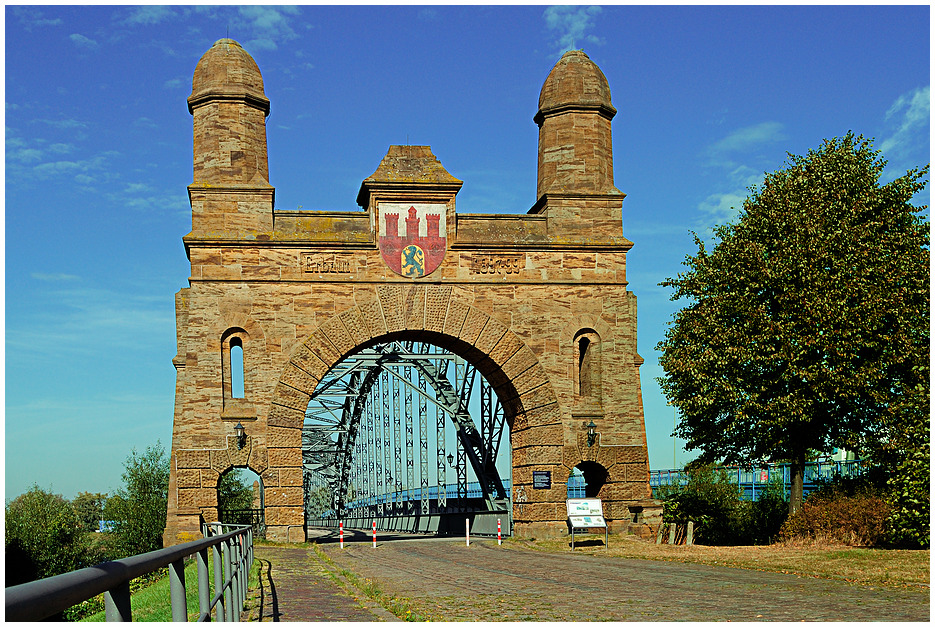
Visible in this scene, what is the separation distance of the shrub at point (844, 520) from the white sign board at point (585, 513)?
4044 mm

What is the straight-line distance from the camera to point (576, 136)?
2761cm

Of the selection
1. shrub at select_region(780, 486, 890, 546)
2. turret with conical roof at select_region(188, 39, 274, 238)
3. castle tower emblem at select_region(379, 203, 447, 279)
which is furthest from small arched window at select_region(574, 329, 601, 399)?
turret with conical roof at select_region(188, 39, 274, 238)

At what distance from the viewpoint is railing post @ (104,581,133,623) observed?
291cm

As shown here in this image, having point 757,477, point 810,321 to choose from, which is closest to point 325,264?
point 810,321

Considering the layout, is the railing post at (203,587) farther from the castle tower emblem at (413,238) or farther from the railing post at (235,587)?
the castle tower emblem at (413,238)

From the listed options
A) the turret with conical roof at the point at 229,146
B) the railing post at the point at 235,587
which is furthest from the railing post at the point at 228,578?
the turret with conical roof at the point at 229,146

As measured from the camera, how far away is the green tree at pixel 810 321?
21.7 metres

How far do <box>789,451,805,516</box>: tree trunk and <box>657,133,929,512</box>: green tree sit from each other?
0.03 m

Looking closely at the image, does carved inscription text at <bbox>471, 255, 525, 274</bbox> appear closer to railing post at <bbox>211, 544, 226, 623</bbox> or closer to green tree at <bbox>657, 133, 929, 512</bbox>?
green tree at <bbox>657, 133, 929, 512</bbox>

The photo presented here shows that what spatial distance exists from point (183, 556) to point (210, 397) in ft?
70.5

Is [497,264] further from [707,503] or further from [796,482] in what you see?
[707,503]

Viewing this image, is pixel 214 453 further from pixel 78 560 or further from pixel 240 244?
pixel 78 560

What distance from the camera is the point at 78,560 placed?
55.1 m

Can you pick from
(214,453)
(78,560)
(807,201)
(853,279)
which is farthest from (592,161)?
(78,560)
